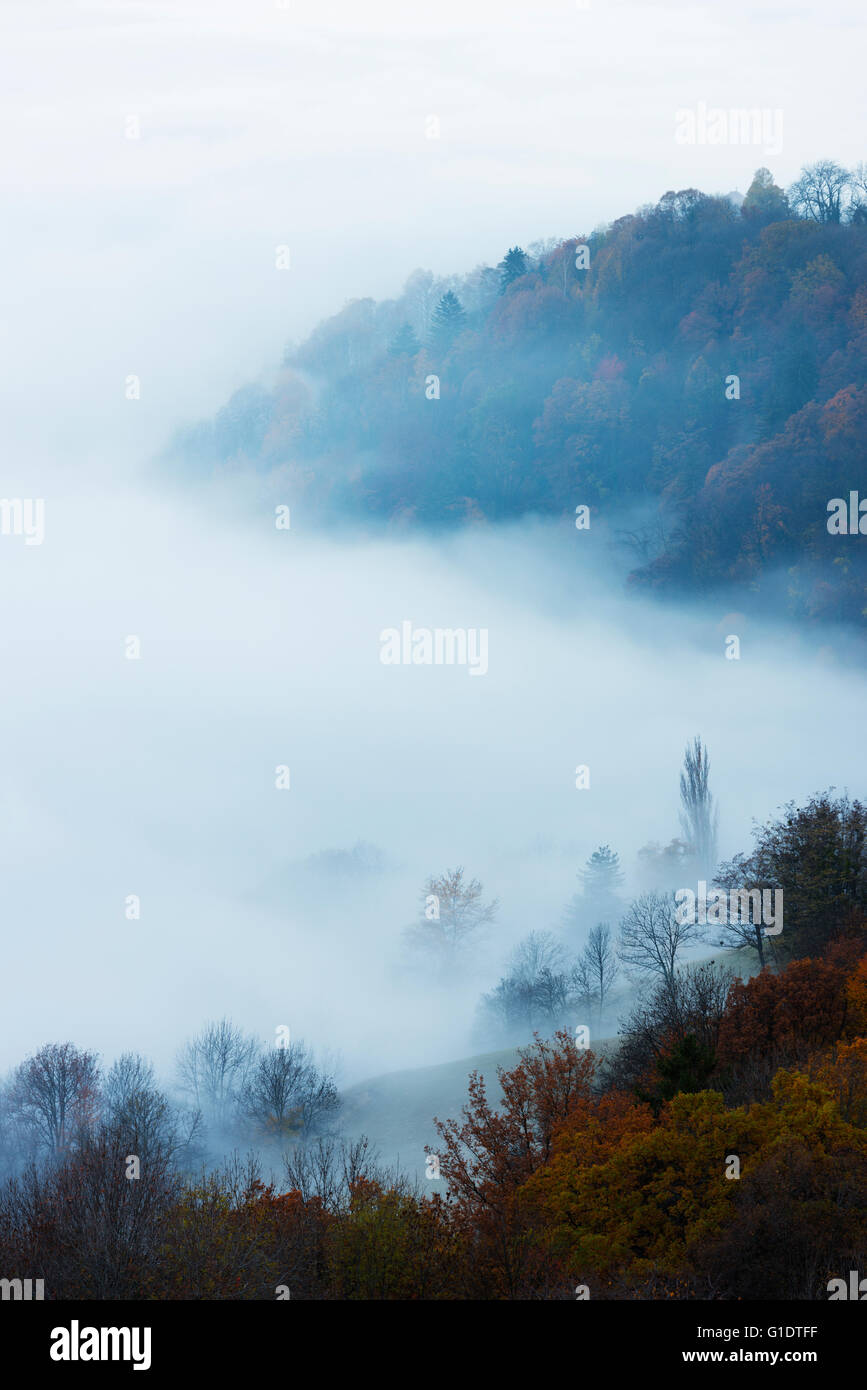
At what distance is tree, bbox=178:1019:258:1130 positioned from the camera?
9850 cm

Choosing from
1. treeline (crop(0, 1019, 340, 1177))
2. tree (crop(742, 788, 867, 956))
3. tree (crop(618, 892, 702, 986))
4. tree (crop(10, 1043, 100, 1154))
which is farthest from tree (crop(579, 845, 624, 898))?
tree (crop(742, 788, 867, 956))

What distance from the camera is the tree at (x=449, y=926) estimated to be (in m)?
127

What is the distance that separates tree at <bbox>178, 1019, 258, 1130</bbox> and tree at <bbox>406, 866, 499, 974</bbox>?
19.5m

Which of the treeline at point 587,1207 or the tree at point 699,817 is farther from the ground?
the tree at point 699,817

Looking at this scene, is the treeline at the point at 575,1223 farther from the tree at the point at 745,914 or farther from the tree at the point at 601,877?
the tree at the point at 601,877

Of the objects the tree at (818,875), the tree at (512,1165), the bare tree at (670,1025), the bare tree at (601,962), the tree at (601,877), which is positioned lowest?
the tree at (512,1165)

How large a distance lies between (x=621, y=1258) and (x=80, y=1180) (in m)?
15.3

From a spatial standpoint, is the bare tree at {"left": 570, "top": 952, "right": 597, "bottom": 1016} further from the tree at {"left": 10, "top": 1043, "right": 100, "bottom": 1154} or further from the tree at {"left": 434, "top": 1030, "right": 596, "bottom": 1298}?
the tree at {"left": 434, "top": 1030, "right": 596, "bottom": 1298}

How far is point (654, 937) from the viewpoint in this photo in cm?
7856

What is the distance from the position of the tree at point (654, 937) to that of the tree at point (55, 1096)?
3699 cm

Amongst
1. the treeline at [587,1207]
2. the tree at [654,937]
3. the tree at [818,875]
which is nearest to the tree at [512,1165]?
the treeline at [587,1207]

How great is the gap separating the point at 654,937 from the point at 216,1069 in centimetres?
4660
